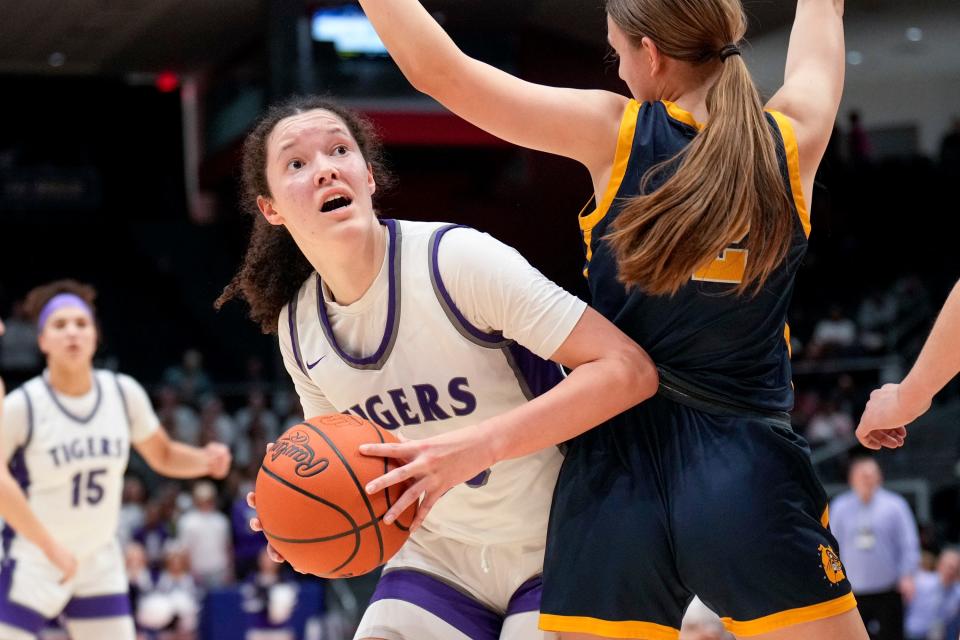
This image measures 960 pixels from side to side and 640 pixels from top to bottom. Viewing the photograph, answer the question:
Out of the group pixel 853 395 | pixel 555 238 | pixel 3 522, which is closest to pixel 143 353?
pixel 555 238

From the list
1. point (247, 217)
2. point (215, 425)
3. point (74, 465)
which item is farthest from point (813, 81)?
point (215, 425)

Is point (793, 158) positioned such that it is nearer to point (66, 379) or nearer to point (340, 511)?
point (340, 511)

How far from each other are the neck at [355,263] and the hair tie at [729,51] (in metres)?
0.87

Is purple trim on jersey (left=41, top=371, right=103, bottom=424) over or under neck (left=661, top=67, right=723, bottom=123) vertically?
under

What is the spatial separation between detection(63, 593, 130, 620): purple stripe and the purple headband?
1.34 m

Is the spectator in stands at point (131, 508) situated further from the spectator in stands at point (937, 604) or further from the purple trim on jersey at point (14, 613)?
the spectator in stands at point (937, 604)

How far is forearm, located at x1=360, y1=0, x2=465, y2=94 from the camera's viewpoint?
7.73 ft

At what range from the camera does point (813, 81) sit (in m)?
2.61

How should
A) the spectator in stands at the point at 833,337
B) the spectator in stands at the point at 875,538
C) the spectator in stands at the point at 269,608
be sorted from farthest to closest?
the spectator in stands at the point at 833,337 < the spectator in stands at the point at 269,608 < the spectator in stands at the point at 875,538

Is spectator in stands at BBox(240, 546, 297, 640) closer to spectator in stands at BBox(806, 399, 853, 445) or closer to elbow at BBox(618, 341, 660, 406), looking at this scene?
spectator in stands at BBox(806, 399, 853, 445)

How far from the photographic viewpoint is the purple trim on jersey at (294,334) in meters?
2.91

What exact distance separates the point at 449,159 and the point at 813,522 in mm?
14020

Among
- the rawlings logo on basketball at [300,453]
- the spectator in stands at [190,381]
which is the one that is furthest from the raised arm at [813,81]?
the spectator in stands at [190,381]

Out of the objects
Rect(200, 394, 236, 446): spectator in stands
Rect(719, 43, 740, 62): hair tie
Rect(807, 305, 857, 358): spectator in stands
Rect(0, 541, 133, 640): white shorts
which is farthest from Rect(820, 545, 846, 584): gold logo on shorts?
Rect(807, 305, 857, 358): spectator in stands
